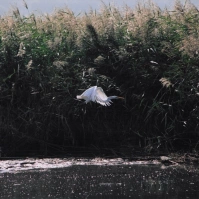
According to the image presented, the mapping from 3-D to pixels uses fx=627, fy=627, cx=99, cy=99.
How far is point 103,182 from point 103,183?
4 cm

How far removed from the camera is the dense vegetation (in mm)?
7137

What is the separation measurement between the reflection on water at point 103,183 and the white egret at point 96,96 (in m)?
0.79

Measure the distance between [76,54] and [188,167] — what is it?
2.27 metres

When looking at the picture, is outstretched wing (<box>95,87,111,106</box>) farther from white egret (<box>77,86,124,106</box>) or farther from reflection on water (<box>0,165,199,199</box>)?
reflection on water (<box>0,165,199,199</box>)

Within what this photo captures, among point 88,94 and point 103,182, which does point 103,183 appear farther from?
point 88,94

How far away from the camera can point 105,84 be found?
24.3 ft

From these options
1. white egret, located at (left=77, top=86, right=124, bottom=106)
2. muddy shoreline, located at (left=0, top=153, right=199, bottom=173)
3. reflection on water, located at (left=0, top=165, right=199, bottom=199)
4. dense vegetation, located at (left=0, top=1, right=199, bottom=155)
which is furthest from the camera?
dense vegetation, located at (left=0, top=1, right=199, bottom=155)

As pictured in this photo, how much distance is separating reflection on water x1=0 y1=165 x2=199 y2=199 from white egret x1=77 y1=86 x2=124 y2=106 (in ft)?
2.60

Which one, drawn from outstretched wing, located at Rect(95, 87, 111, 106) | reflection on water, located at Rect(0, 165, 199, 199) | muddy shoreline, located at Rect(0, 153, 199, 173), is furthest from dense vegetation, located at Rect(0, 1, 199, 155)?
reflection on water, located at Rect(0, 165, 199, 199)

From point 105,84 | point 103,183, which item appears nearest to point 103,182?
point 103,183

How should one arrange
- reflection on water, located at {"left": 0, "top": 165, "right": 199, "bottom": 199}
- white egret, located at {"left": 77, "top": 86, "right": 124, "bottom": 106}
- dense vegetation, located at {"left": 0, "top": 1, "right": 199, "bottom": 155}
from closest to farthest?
reflection on water, located at {"left": 0, "top": 165, "right": 199, "bottom": 199}, white egret, located at {"left": 77, "top": 86, "right": 124, "bottom": 106}, dense vegetation, located at {"left": 0, "top": 1, "right": 199, "bottom": 155}

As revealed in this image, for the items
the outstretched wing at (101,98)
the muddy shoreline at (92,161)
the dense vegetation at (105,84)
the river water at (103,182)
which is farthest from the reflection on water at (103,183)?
the dense vegetation at (105,84)

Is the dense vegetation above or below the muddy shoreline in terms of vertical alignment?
above

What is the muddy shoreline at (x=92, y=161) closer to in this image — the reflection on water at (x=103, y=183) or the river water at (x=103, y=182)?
the river water at (x=103, y=182)
